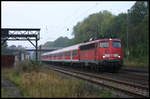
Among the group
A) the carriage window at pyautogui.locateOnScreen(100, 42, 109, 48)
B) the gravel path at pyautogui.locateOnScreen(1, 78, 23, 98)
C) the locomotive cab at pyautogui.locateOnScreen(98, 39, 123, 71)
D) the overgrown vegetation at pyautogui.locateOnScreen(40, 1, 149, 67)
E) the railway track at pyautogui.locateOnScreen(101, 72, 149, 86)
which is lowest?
the railway track at pyautogui.locateOnScreen(101, 72, 149, 86)

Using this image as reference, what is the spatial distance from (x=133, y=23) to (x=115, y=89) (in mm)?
38776

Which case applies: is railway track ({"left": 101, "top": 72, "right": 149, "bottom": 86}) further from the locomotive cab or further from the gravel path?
the gravel path

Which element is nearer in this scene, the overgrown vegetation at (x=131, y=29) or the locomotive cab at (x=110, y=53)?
the locomotive cab at (x=110, y=53)

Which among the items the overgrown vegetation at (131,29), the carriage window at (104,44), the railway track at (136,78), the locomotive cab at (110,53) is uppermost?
the overgrown vegetation at (131,29)

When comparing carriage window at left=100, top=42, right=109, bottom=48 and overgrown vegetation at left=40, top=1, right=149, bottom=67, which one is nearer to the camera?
carriage window at left=100, top=42, right=109, bottom=48

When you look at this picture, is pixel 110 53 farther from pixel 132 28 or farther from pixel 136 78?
pixel 132 28

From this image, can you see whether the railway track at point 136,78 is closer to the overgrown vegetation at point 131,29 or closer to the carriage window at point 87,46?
the carriage window at point 87,46

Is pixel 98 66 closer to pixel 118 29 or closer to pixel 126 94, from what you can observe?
pixel 126 94

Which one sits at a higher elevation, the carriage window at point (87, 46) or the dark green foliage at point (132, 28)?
the dark green foliage at point (132, 28)

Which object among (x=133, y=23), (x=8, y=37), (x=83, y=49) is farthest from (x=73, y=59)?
(x=133, y=23)

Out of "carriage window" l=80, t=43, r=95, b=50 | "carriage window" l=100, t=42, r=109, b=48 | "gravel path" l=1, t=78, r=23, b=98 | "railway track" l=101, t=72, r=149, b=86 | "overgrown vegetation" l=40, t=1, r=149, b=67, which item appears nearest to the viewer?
"gravel path" l=1, t=78, r=23, b=98

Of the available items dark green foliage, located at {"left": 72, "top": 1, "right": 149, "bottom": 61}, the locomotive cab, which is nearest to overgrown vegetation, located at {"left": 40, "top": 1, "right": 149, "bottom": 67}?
dark green foliage, located at {"left": 72, "top": 1, "right": 149, "bottom": 61}

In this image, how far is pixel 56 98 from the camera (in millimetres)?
8484

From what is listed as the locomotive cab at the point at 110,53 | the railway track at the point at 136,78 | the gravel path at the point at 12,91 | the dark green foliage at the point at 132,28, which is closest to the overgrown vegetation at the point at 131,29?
the dark green foliage at the point at 132,28
